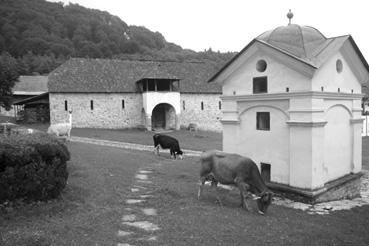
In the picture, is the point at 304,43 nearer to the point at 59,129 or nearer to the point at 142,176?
the point at 142,176

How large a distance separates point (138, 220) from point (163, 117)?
31.9 meters

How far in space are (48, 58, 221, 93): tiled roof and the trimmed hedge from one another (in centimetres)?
2670

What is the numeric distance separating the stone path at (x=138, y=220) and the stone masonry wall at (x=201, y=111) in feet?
91.3

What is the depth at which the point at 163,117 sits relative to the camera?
39219 millimetres

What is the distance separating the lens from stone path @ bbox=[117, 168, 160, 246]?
6.46 m

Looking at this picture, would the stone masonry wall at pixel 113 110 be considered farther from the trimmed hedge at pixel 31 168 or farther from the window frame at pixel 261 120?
the trimmed hedge at pixel 31 168

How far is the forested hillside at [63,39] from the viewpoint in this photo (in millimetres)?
71938

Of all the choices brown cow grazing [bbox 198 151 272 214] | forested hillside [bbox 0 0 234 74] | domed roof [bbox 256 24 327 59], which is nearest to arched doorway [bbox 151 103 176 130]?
domed roof [bbox 256 24 327 59]

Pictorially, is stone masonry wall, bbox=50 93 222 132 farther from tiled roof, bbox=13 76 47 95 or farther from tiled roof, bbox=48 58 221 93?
tiled roof, bbox=13 76 47 95

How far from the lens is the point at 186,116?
127 feet

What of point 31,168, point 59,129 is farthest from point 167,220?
point 59,129

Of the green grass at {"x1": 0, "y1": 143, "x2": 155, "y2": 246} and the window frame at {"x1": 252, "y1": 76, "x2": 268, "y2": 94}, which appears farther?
the window frame at {"x1": 252, "y1": 76, "x2": 268, "y2": 94}

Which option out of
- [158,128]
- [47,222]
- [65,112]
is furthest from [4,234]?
[158,128]

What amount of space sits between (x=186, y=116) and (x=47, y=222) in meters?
32.2
